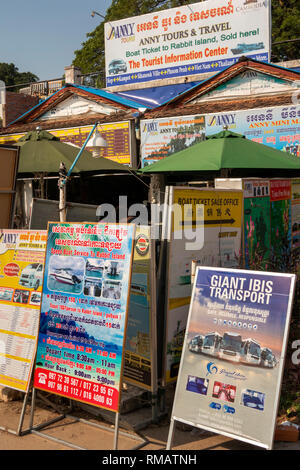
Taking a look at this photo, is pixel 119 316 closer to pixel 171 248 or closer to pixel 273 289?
pixel 171 248

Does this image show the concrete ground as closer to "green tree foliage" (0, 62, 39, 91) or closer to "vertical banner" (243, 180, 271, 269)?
"vertical banner" (243, 180, 271, 269)

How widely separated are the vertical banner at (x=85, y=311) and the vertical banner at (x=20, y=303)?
145mm

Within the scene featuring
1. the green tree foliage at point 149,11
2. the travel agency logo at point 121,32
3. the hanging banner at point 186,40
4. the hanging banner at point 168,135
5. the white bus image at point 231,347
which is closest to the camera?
the white bus image at point 231,347

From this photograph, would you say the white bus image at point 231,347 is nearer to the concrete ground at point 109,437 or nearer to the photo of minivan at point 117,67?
the concrete ground at point 109,437

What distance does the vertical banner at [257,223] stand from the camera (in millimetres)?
6485

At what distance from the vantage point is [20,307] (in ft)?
16.9

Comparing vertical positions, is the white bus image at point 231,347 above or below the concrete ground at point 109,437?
above

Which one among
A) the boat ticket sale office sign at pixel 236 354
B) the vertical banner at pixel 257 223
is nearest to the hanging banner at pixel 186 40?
the vertical banner at pixel 257 223

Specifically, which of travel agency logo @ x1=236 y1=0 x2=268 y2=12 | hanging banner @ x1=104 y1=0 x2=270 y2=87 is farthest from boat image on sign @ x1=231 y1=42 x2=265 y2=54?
travel agency logo @ x1=236 y1=0 x2=268 y2=12

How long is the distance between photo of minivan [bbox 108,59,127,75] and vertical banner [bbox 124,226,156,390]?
10839 millimetres

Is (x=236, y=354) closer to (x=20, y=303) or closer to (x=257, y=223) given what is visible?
(x=20, y=303)

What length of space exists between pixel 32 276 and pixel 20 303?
1.00 ft

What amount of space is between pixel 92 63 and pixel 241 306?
34106mm

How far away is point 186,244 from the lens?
16.9 ft
